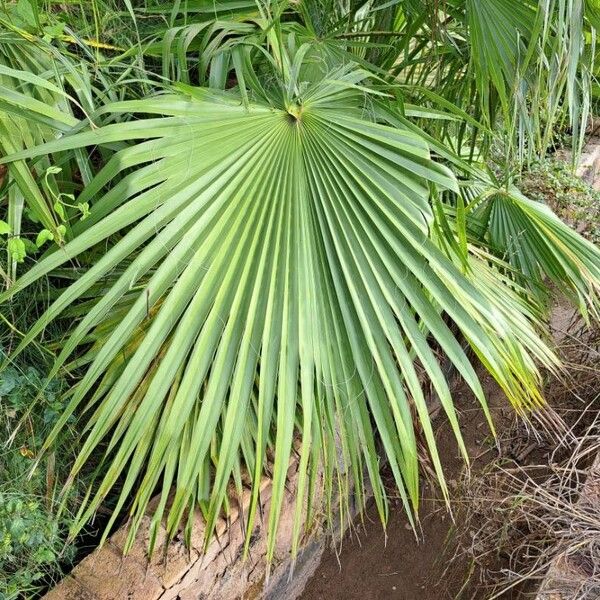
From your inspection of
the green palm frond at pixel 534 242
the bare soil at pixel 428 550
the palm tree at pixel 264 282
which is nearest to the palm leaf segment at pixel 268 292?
the palm tree at pixel 264 282

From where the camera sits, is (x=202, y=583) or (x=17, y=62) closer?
(x=17, y=62)

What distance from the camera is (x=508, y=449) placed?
8.10 ft

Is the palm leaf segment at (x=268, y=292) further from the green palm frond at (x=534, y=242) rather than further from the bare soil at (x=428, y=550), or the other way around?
the bare soil at (x=428, y=550)

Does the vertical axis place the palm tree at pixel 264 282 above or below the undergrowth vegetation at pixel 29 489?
above

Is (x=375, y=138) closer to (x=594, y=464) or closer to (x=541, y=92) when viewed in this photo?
(x=541, y=92)

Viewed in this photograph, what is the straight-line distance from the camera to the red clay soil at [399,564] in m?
2.31

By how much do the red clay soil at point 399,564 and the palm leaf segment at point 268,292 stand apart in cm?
99

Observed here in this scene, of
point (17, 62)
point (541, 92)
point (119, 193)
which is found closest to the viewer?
point (119, 193)

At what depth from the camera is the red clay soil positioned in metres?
2.31

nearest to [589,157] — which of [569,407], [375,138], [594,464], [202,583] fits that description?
[569,407]

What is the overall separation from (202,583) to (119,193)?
104 cm

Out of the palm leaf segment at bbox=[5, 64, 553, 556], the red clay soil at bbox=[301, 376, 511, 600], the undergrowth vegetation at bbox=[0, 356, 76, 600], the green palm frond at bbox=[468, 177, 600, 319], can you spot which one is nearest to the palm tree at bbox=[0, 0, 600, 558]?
the palm leaf segment at bbox=[5, 64, 553, 556]

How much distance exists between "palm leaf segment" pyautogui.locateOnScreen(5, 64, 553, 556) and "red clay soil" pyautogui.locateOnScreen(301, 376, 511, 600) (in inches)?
38.8

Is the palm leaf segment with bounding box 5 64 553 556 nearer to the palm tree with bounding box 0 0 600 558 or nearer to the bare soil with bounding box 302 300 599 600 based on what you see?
the palm tree with bounding box 0 0 600 558
